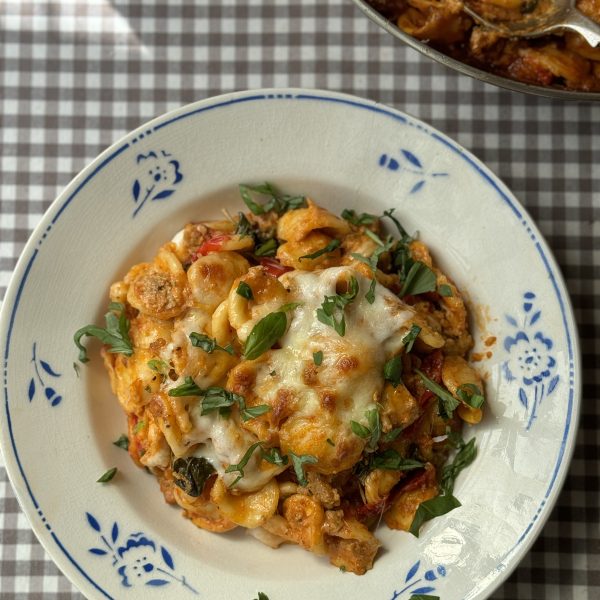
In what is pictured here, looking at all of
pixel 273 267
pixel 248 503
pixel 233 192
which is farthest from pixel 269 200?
pixel 248 503

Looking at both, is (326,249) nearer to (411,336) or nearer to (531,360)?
(411,336)

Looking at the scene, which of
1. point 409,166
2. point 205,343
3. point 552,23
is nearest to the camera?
point 205,343

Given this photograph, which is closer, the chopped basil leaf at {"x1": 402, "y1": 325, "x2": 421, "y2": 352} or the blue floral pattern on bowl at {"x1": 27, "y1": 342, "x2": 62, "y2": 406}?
the chopped basil leaf at {"x1": 402, "y1": 325, "x2": 421, "y2": 352}

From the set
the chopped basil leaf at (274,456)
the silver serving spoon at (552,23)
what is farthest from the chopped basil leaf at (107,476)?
the silver serving spoon at (552,23)

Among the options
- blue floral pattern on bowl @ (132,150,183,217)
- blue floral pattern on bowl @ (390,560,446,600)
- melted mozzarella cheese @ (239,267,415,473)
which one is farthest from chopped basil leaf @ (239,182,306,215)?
blue floral pattern on bowl @ (390,560,446,600)

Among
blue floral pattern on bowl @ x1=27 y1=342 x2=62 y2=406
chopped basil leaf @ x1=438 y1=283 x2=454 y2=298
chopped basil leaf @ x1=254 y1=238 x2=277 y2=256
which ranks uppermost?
chopped basil leaf @ x1=254 y1=238 x2=277 y2=256

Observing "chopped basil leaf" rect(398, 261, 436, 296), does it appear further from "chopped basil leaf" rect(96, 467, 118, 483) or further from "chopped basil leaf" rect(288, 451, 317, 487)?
"chopped basil leaf" rect(96, 467, 118, 483)

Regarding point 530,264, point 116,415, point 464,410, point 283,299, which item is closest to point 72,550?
point 116,415
